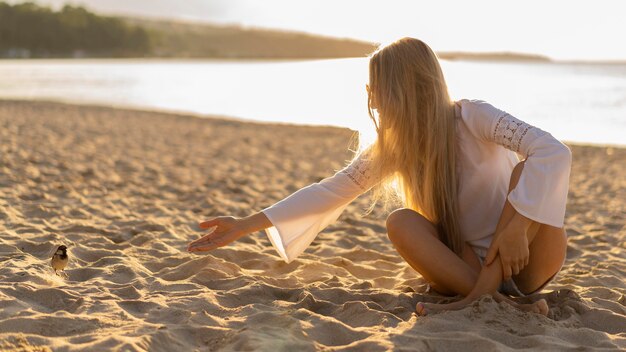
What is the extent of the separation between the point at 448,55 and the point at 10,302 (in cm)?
8047

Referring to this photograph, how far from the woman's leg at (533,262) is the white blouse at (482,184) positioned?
9cm

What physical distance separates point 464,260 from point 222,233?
102 centimetres

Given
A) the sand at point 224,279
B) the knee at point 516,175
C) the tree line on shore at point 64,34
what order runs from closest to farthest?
1. the sand at point 224,279
2. the knee at point 516,175
3. the tree line on shore at point 64,34

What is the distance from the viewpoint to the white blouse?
254 cm

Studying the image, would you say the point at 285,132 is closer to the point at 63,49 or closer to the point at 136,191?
the point at 136,191

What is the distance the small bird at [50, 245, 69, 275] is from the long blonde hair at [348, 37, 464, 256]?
56.7 inches

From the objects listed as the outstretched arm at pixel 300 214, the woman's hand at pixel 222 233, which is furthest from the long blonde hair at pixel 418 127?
the woman's hand at pixel 222 233

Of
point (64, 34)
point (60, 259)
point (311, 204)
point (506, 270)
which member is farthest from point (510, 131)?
point (64, 34)

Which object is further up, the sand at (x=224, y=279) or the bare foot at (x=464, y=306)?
the bare foot at (x=464, y=306)

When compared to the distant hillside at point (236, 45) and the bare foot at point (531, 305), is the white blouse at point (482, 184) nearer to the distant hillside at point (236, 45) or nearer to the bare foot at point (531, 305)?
the bare foot at point (531, 305)

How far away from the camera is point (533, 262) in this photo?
282 centimetres

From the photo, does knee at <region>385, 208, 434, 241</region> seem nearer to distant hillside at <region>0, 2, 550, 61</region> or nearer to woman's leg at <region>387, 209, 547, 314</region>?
woman's leg at <region>387, 209, 547, 314</region>

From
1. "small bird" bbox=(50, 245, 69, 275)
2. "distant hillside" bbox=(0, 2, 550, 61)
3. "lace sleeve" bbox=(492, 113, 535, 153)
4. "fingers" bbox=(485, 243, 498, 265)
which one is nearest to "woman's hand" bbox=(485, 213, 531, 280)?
"fingers" bbox=(485, 243, 498, 265)

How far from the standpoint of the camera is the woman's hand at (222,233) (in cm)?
291
